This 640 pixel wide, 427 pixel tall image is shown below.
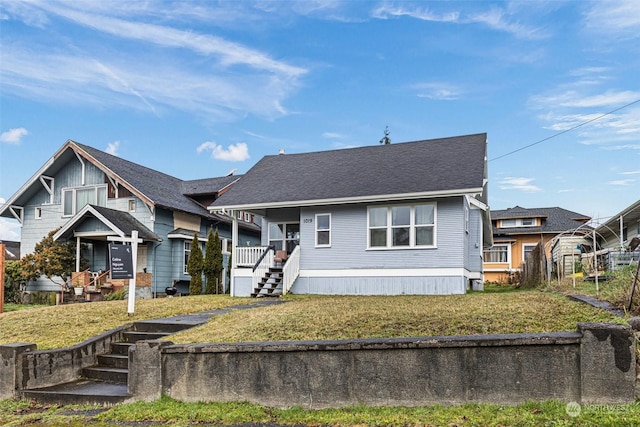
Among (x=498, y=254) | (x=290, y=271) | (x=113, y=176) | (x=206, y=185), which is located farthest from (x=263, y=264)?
(x=498, y=254)

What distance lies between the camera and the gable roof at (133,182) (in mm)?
25163

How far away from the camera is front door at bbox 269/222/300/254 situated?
21172 mm

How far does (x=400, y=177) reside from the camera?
61.5ft

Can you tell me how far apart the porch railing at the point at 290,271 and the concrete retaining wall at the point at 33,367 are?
9.88m

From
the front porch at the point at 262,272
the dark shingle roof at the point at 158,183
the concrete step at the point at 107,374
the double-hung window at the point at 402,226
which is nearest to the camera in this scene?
the concrete step at the point at 107,374

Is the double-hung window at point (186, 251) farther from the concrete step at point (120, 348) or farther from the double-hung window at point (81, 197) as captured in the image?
the concrete step at point (120, 348)

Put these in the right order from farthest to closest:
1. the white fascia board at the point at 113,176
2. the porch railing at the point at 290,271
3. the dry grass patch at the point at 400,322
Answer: the white fascia board at the point at 113,176 < the porch railing at the point at 290,271 < the dry grass patch at the point at 400,322

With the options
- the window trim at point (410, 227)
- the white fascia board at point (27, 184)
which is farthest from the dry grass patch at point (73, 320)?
the white fascia board at point (27, 184)

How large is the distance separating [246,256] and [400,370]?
45.8 feet

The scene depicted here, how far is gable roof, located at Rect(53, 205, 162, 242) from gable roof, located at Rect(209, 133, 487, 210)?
516 centimetres

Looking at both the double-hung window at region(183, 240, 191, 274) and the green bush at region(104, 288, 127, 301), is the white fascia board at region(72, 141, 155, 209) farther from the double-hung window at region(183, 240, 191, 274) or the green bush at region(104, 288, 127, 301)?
the green bush at region(104, 288, 127, 301)

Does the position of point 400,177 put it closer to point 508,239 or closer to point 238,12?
point 238,12

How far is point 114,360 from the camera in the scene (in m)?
9.25

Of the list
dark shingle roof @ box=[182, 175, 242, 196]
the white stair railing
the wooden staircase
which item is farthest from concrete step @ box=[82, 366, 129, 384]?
dark shingle roof @ box=[182, 175, 242, 196]
